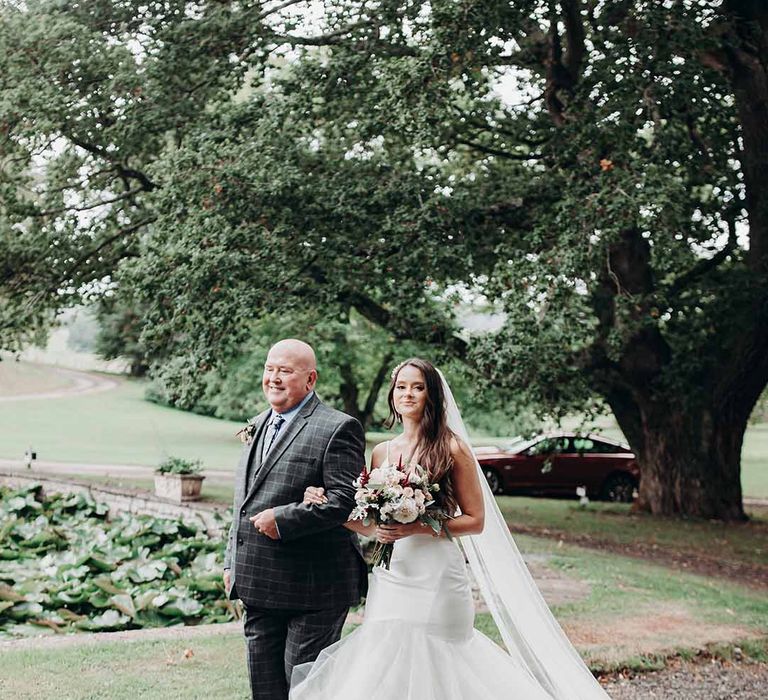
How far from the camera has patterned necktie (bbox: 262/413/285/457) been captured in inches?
179

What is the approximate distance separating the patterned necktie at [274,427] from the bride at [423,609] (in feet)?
1.17

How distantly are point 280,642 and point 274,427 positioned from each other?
1.03 m

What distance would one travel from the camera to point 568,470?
79.3 feet

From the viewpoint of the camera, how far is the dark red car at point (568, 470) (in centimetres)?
2391

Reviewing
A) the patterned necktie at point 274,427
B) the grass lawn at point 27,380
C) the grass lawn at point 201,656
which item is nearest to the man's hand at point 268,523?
the patterned necktie at point 274,427

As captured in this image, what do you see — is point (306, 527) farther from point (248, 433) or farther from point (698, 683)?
point (698, 683)

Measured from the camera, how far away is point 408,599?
4715mm

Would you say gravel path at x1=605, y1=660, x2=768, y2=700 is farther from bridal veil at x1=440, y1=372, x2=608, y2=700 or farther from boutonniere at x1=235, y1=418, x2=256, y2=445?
boutonniere at x1=235, y1=418, x2=256, y2=445

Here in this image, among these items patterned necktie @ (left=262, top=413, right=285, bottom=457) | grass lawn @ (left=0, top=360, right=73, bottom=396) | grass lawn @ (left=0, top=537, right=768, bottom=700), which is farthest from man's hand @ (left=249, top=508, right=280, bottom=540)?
grass lawn @ (left=0, top=360, right=73, bottom=396)

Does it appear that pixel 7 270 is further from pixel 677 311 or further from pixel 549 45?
pixel 677 311

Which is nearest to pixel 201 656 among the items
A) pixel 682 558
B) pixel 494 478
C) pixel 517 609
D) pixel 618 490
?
pixel 517 609

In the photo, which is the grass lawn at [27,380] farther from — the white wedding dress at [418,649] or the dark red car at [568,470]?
the white wedding dress at [418,649]

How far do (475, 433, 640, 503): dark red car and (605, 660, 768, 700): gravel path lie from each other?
16.2m

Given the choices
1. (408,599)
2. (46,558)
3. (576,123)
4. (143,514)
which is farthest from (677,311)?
(408,599)
